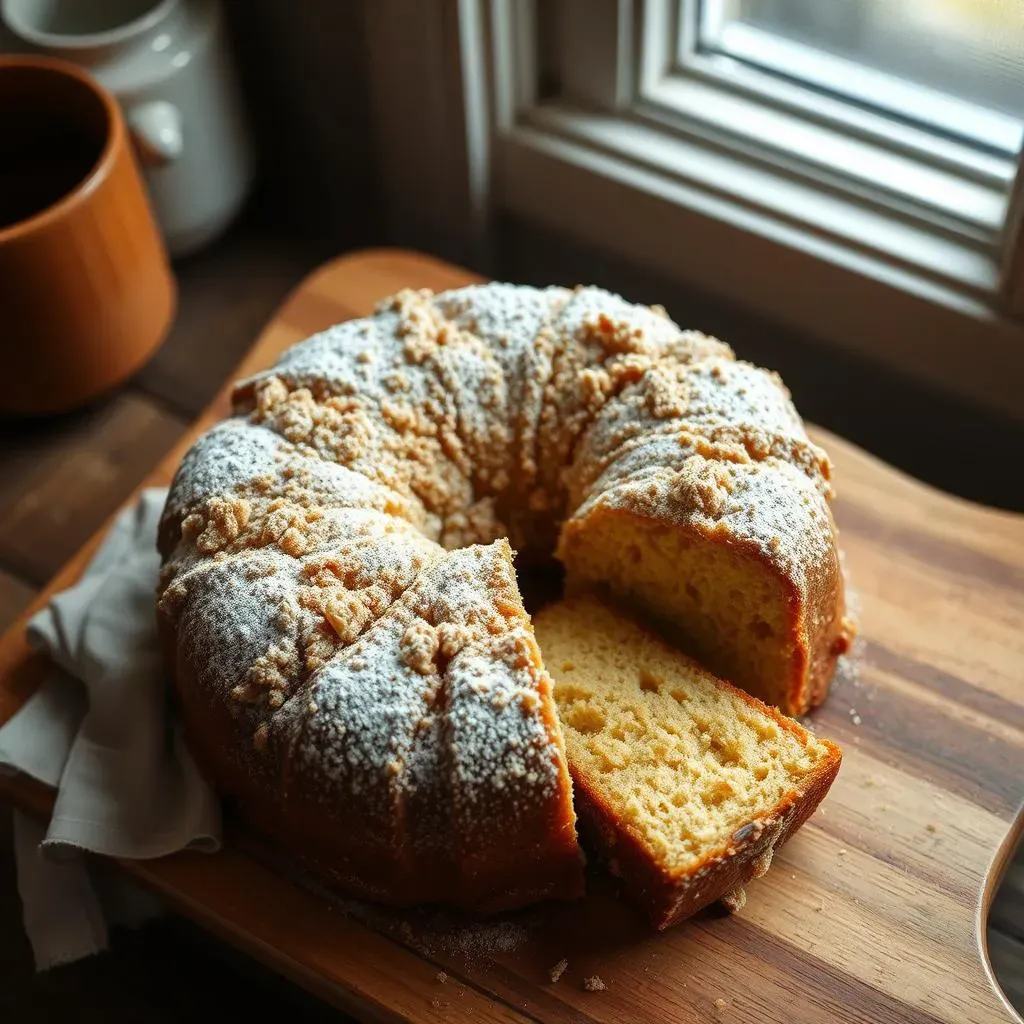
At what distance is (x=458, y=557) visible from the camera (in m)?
1.30

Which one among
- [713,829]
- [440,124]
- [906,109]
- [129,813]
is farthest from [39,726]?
[906,109]

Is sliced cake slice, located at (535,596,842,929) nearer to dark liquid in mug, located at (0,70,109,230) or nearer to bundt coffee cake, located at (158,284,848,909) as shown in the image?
bundt coffee cake, located at (158,284,848,909)

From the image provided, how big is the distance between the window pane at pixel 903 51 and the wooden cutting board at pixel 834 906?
21.9 inches

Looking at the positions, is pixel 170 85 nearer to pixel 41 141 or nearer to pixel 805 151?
pixel 41 141

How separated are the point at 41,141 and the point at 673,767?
1.12 meters

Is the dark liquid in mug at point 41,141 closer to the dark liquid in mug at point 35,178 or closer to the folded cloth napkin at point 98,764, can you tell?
the dark liquid in mug at point 35,178

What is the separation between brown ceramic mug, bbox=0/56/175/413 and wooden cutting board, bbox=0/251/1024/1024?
1.15 ft

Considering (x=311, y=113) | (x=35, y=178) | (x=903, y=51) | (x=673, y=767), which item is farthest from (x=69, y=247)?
(x=903, y=51)

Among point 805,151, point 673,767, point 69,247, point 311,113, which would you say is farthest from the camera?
point 311,113

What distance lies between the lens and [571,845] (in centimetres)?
122

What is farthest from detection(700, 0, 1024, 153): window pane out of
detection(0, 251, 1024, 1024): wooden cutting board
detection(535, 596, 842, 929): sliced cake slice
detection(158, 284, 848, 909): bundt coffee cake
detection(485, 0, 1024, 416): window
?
detection(535, 596, 842, 929): sliced cake slice

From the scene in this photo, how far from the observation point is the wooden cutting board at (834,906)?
1.25 meters

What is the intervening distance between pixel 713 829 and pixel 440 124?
104 cm

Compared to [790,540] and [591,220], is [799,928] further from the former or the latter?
[591,220]
